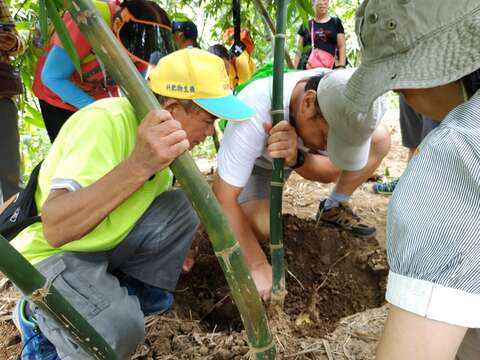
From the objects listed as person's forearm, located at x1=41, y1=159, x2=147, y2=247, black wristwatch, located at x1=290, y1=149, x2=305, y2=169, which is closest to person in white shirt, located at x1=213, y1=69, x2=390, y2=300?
black wristwatch, located at x1=290, y1=149, x2=305, y2=169

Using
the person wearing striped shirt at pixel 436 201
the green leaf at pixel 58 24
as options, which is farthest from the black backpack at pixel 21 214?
the person wearing striped shirt at pixel 436 201

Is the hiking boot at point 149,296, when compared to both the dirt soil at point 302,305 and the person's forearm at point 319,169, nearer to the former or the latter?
the dirt soil at point 302,305

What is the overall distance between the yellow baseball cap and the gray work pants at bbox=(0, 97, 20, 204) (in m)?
1.45

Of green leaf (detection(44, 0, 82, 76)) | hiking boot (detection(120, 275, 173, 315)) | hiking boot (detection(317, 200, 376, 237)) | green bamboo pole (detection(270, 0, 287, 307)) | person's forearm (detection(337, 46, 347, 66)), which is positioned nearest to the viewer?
green leaf (detection(44, 0, 82, 76))

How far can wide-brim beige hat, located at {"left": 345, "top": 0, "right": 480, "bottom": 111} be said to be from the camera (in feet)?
1.98

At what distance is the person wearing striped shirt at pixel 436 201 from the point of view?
21.9 inches

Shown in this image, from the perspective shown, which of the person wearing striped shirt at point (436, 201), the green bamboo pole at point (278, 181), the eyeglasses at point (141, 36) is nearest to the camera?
the person wearing striped shirt at point (436, 201)

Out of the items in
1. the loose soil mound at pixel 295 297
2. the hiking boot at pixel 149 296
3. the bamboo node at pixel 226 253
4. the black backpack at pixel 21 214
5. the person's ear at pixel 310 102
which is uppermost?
the person's ear at pixel 310 102

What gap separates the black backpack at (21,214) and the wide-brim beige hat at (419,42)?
3.44ft

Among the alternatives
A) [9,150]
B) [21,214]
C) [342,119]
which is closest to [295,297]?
[342,119]

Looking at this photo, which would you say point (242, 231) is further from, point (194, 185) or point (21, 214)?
point (194, 185)

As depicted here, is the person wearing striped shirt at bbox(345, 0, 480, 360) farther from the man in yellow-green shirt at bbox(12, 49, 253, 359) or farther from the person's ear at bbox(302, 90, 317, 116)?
the person's ear at bbox(302, 90, 317, 116)

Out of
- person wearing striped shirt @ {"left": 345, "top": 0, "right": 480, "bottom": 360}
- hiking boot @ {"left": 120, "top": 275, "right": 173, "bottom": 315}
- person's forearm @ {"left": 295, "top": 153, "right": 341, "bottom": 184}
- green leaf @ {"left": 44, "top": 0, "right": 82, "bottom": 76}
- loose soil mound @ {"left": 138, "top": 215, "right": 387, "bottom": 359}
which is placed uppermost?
green leaf @ {"left": 44, "top": 0, "right": 82, "bottom": 76}

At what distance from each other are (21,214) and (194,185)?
74 cm
